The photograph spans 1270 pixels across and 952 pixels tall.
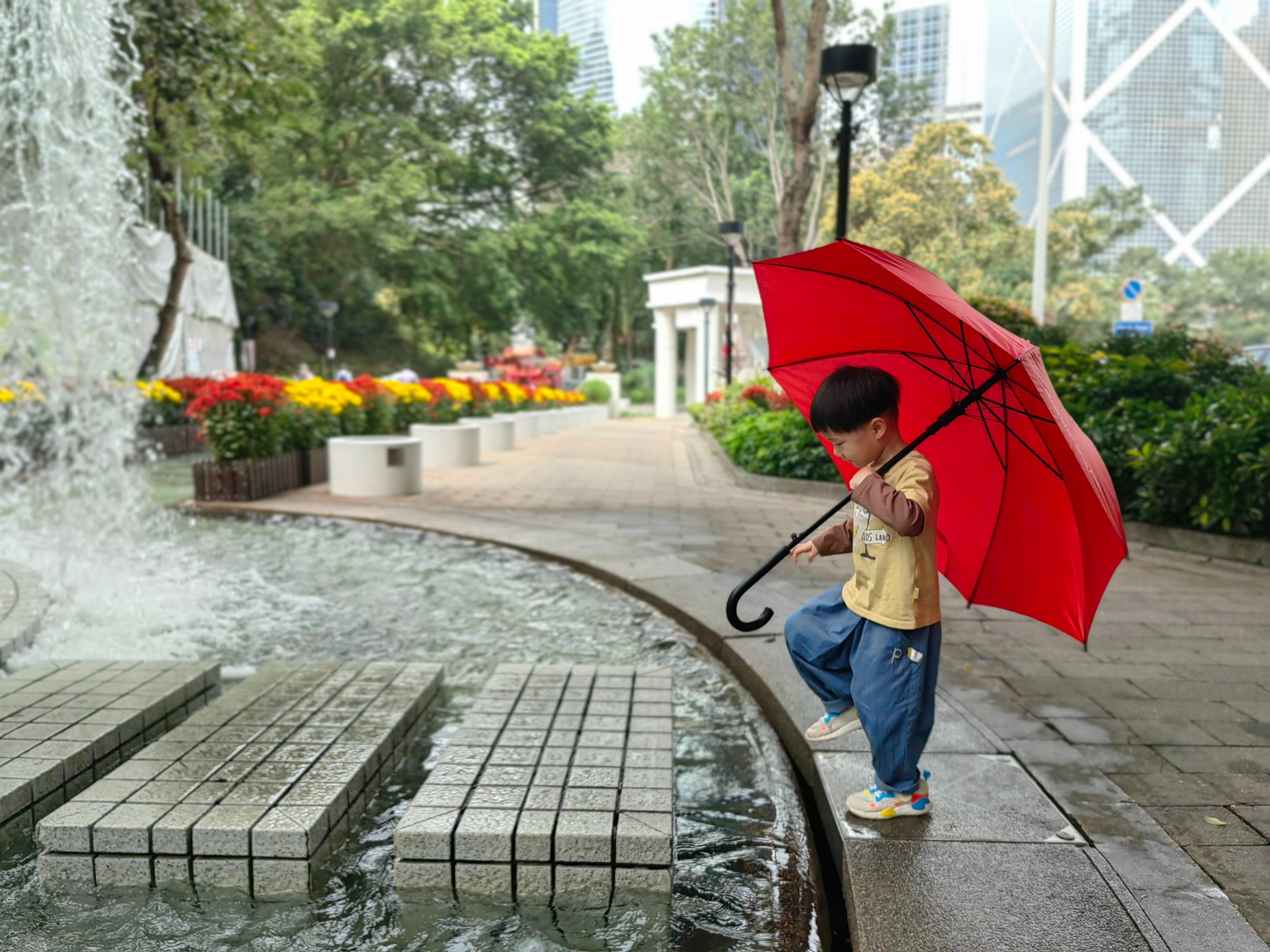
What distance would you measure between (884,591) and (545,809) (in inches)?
44.7

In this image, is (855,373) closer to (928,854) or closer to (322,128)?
(928,854)

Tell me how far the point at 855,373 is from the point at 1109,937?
1423mm

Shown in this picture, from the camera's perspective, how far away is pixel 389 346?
145ft

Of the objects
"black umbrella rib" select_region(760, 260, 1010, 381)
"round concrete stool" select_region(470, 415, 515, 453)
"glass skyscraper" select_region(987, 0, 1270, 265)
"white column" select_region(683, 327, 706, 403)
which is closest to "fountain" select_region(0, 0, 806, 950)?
"black umbrella rib" select_region(760, 260, 1010, 381)

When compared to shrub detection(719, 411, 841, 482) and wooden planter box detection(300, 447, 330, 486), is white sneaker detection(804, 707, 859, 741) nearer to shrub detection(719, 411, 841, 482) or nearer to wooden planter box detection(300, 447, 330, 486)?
shrub detection(719, 411, 841, 482)

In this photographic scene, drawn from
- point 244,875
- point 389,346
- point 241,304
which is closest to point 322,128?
point 241,304

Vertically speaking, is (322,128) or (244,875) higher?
(322,128)

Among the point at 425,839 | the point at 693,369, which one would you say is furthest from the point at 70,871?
the point at 693,369

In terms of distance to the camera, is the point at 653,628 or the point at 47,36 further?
the point at 47,36

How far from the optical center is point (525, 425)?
A: 75.0 ft

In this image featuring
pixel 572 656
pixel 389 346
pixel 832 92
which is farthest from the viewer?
pixel 389 346

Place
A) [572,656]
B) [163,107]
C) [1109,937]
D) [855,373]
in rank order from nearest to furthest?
[1109,937] < [855,373] < [572,656] < [163,107]

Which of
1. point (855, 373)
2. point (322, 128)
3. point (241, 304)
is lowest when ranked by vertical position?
point (855, 373)

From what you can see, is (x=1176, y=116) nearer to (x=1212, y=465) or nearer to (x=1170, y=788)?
(x=1212, y=465)
